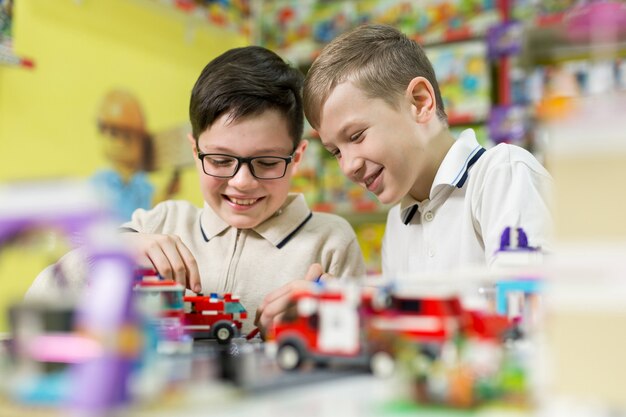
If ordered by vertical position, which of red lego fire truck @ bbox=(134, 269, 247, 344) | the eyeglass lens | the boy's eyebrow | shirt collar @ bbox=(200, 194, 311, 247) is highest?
the boy's eyebrow

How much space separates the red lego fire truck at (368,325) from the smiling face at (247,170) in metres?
0.74

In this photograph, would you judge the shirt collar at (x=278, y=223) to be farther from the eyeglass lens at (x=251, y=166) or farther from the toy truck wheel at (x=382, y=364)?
the toy truck wheel at (x=382, y=364)

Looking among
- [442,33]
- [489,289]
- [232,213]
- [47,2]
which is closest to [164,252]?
[232,213]

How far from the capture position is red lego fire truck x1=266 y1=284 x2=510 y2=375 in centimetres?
54

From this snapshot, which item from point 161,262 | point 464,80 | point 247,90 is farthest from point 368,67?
point 464,80

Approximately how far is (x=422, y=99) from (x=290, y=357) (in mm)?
904

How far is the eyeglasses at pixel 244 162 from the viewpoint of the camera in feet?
4.33

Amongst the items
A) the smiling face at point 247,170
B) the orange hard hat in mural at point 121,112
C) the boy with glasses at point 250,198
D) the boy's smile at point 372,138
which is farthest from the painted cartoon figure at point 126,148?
the boy's smile at point 372,138

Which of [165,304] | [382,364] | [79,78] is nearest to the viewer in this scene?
[382,364]

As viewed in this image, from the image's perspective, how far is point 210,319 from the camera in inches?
38.1

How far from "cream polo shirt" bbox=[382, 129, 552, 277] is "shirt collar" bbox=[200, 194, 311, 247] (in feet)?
0.78

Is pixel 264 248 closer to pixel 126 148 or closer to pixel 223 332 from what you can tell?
pixel 223 332

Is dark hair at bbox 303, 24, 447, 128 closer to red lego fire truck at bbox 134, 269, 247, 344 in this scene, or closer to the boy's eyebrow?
the boy's eyebrow

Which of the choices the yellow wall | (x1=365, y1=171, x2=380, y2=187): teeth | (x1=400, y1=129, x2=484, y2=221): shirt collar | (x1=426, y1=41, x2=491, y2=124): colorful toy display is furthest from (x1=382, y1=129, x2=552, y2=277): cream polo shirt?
(x1=426, y1=41, x2=491, y2=124): colorful toy display
